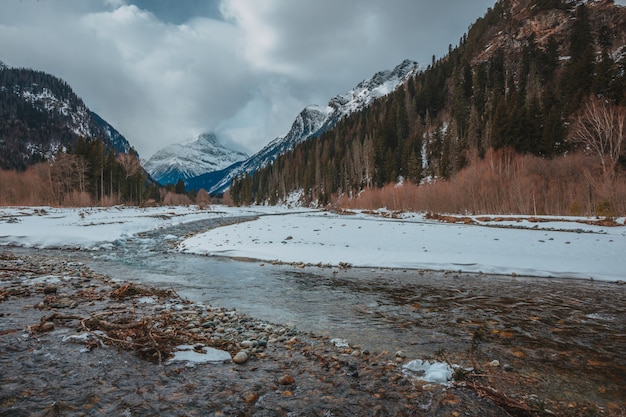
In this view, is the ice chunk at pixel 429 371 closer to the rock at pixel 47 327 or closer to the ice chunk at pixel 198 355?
the ice chunk at pixel 198 355

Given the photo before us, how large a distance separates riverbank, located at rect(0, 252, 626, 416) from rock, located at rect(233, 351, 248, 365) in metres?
0.01

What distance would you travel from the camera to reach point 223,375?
3955 millimetres

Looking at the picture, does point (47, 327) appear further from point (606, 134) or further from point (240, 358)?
point (606, 134)

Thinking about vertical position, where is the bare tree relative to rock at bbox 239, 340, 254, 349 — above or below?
above

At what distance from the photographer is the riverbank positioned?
324 centimetres

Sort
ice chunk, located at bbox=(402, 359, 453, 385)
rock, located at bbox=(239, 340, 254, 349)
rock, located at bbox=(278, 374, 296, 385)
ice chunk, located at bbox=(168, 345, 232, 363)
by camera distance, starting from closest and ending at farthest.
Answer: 1. rock, located at bbox=(278, 374, 296, 385)
2. ice chunk, located at bbox=(402, 359, 453, 385)
3. ice chunk, located at bbox=(168, 345, 232, 363)
4. rock, located at bbox=(239, 340, 254, 349)

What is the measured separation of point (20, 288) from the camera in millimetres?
7965

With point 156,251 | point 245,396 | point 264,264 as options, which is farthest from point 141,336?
point 156,251

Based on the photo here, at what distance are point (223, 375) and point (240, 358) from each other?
0.45 m

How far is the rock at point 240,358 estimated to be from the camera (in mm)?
4375

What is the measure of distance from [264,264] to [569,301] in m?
10.8

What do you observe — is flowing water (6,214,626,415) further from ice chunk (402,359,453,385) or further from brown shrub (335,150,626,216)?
brown shrub (335,150,626,216)

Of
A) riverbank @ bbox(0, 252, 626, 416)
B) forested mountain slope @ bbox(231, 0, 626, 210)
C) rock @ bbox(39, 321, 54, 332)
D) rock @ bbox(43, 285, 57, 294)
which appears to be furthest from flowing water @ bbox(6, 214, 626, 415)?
forested mountain slope @ bbox(231, 0, 626, 210)

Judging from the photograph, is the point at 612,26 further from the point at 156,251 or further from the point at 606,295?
the point at 156,251
